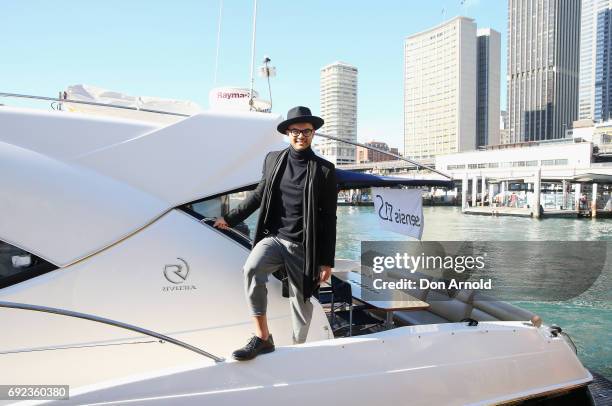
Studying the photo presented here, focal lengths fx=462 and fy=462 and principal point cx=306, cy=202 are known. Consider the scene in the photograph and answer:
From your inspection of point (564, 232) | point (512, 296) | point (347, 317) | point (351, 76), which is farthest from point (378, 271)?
point (564, 232)

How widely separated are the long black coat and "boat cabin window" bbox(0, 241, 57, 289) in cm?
128

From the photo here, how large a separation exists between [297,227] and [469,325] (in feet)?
5.36

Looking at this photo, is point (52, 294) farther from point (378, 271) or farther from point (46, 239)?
point (378, 271)

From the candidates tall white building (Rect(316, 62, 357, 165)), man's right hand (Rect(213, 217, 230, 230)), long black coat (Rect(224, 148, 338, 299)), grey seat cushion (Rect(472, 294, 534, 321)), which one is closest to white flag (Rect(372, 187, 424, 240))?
grey seat cushion (Rect(472, 294, 534, 321))

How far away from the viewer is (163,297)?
2975 mm

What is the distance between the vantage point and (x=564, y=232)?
3133 cm

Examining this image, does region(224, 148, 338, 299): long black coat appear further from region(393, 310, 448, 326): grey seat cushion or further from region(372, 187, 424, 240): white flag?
region(393, 310, 448, 326): grey seat cushion

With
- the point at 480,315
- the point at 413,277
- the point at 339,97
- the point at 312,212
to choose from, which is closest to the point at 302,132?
the point at 312,212

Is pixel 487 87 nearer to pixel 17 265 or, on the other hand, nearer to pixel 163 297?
pixel 163 297

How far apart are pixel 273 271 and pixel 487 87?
8010 inches

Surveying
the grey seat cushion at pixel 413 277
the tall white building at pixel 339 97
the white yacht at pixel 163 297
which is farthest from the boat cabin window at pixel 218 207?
the tall white building at pixel 339 97

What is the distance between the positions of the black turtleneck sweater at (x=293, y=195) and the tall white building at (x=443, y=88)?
164715 mm

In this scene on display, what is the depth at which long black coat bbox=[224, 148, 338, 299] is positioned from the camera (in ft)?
9.53

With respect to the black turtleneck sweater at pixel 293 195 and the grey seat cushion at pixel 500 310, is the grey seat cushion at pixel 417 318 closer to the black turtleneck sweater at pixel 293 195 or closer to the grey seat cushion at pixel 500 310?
the grey seat cushion at pixel 500 310
